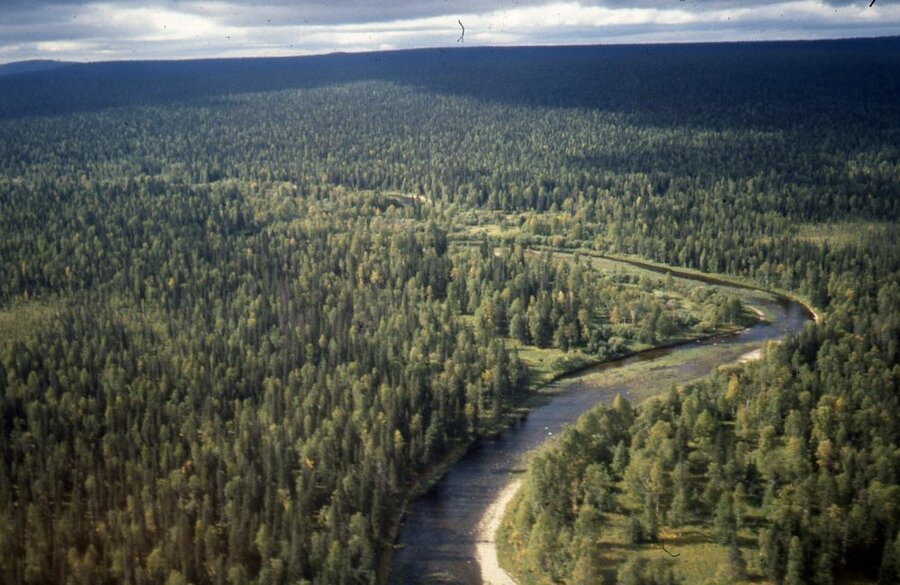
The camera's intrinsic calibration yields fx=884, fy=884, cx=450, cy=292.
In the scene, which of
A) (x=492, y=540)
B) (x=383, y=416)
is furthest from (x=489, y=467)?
(x=492, y=540)

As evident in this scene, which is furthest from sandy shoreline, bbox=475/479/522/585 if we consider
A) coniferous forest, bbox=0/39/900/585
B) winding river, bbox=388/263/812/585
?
coniferous forest, bbox=0/39/900/585

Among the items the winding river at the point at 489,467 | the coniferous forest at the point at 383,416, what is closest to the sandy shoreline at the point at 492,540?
the winding river at the point at 489,467

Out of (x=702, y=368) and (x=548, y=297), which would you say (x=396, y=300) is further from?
(x=702, y=368)

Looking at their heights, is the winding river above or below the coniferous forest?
below

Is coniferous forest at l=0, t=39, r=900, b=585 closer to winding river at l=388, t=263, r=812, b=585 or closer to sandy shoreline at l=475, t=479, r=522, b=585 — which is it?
sandy shoreline at l=475, t=479, r=522, b=585

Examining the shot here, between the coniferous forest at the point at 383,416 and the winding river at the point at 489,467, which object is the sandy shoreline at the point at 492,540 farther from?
the coniferous forest at the point at 383,416

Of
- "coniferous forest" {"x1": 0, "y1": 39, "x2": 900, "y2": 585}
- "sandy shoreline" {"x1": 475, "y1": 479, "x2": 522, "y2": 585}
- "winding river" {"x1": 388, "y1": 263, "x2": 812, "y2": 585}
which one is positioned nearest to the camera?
"coniferous forest" {"x1": 0, "y1": 39, "x2": 900, "y2": 585}

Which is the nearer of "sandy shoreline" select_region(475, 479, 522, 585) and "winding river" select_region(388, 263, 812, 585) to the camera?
"sandy shoreline" select_region(475, 479, 522, 585)
